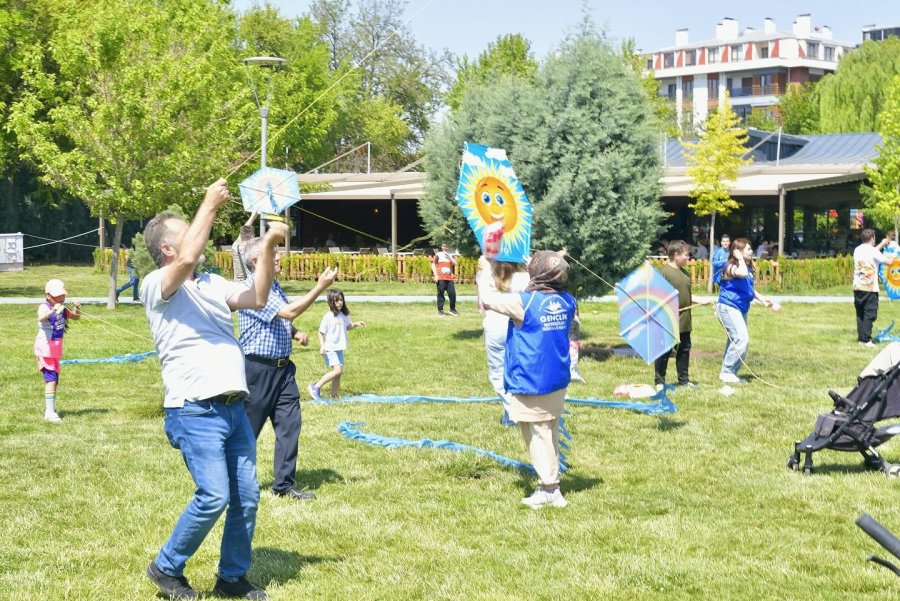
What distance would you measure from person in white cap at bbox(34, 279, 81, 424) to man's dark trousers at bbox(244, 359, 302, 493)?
152 inches

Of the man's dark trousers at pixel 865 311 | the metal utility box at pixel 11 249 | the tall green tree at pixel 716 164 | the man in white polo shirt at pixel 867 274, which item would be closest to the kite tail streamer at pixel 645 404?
the man in white polo shirt at pixel 867 274

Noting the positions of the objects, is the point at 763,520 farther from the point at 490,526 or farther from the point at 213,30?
the point at 213,30

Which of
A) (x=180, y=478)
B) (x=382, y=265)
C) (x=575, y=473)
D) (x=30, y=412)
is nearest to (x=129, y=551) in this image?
(x=180, y=478)

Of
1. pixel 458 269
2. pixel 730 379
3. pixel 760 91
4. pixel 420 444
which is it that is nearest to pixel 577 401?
pixel 730 379

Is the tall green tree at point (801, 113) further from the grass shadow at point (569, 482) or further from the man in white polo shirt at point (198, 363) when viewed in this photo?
the man in white polo shirt at point (198, 363)

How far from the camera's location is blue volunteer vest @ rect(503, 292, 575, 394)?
7293 mm

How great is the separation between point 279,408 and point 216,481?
90.1 inches

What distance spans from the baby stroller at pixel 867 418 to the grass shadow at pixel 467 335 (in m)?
10.3

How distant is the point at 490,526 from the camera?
22.7 ft

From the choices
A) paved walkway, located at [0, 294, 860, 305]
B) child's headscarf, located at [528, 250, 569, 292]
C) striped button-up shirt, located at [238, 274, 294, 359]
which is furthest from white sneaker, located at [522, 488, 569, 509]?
paved walkway, located at [0, 294, 860, 305]

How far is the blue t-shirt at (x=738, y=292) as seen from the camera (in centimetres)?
1257

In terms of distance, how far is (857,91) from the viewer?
60.7 m

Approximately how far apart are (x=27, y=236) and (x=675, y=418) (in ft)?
119

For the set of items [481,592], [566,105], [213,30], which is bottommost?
[481,592]
